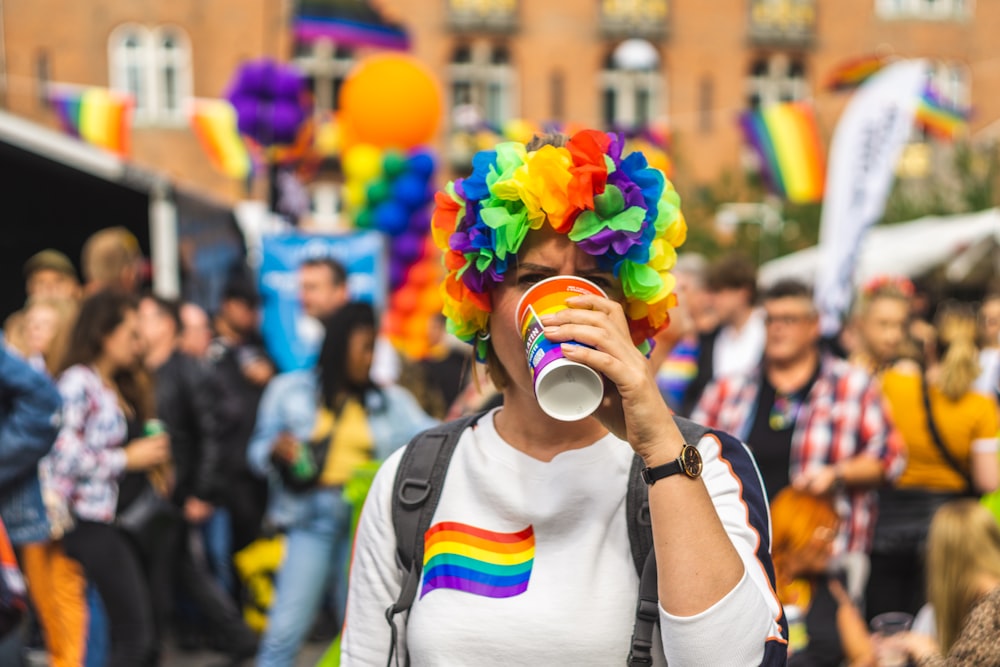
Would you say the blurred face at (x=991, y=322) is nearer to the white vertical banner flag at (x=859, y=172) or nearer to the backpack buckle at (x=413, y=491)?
the white vertical banner flag at (x=859, y=172)

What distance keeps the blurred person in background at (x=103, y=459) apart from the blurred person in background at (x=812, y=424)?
231 cm

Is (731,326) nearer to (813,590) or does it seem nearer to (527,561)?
(813,590)

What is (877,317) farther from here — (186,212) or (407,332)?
(186,212)

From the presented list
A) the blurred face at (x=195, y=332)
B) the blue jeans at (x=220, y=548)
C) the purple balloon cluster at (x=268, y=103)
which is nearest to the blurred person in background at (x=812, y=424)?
the blue jeans at (x=220, y=548)

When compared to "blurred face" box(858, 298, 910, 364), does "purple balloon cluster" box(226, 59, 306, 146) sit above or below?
above

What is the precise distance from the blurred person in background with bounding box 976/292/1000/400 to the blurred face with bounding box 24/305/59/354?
414 cm

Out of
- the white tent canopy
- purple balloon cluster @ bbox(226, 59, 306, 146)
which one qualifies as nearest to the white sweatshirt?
purple balloon cluster @ bbox(226, 59, 306, 146)

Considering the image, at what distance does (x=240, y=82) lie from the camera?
38.1 ft

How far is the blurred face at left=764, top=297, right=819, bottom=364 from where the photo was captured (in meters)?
4.70

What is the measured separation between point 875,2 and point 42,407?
111 ft

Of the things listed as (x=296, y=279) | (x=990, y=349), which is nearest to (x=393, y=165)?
(x=296, y=279)

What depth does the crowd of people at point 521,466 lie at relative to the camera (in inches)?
71.2

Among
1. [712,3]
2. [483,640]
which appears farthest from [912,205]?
[483,640]

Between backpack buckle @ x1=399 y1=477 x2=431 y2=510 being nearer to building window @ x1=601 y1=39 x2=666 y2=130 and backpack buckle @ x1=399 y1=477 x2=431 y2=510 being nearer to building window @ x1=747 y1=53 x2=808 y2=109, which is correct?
building window @ x1=601 y1=39 x2=666 y2=130
